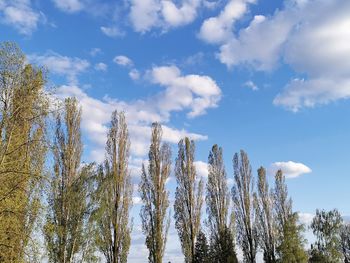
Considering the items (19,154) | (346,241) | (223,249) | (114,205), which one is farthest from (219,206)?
(346,241)

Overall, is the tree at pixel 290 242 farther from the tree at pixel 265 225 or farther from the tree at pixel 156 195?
the tree at pixel 156 195

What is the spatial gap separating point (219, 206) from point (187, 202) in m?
3.64

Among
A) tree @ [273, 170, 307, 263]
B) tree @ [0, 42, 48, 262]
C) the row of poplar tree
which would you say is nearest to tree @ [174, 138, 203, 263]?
the row of poplar tree

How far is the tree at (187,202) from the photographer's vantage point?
29281 millimetres

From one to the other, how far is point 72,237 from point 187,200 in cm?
1111

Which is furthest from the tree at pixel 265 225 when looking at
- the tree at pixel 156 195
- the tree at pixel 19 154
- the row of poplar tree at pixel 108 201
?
the tree at pixel 19 154

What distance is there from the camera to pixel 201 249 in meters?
29.5

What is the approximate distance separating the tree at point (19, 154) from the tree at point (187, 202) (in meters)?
19.9

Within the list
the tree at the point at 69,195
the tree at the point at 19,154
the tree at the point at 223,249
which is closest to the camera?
the tree at the point at 19,154

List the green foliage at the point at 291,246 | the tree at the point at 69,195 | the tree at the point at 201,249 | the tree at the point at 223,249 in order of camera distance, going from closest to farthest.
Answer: the tree at the point at 69,195, the tree at the point at 201,249, the tree at the point at 223,249, the green foliage at the point at 291,246

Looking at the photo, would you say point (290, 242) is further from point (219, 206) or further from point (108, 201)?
point (108, 201)

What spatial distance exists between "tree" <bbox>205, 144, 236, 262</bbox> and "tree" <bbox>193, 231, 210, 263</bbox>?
1.64 m

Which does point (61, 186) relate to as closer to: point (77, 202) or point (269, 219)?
point (77, 202)

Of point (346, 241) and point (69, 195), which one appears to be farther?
point (346, 241)
